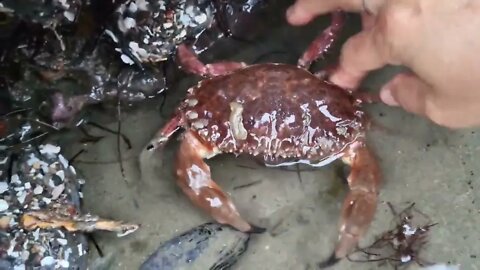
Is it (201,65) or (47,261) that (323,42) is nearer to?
(201,65)

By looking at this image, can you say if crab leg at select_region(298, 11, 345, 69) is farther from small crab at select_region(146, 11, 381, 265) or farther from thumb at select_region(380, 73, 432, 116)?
thumb at select_region(380, 73, 432, 116)

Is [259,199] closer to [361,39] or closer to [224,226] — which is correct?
[224,226]

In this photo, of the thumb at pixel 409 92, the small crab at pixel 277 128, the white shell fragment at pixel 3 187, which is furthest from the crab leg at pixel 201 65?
the white shell fragment at pixel 3 187

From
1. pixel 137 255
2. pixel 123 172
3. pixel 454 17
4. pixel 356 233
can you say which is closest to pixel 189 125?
pixel 123 172

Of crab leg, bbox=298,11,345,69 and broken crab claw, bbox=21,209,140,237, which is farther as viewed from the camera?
crab leg, bbox=298,11,345,69

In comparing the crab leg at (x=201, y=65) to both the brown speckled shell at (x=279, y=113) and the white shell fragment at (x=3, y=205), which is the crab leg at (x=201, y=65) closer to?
the brown speckled shell at (x=279, y=113)

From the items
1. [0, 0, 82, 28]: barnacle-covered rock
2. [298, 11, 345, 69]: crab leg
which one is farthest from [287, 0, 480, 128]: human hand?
[0, 0, 82, 28]: barnacle-covered rock
